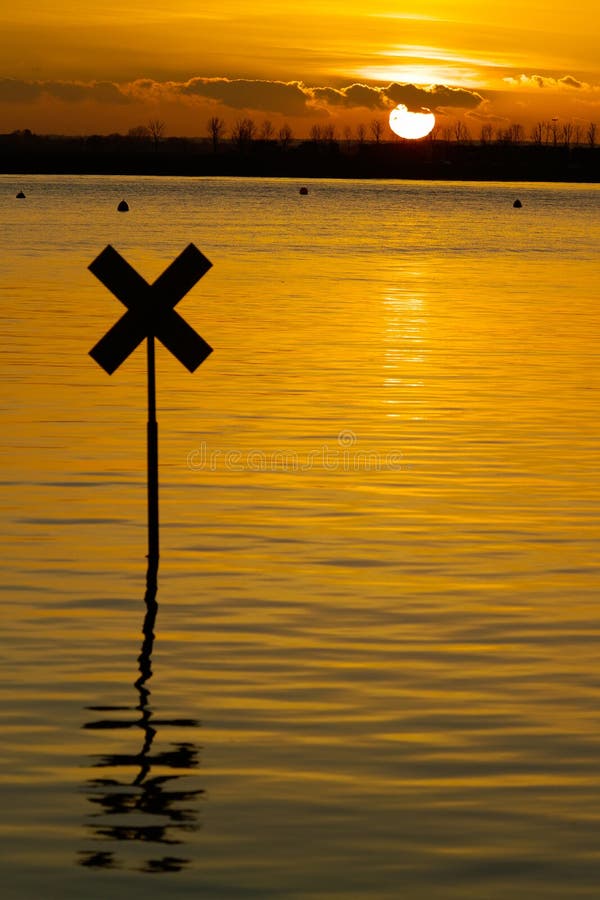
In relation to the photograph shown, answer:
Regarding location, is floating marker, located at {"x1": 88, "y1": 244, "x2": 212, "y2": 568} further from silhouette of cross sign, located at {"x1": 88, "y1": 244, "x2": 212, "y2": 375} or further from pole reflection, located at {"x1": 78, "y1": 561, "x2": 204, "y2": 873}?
pole reflection, located at {"x1": 78, "y1": 561, "x2": 204, "y2": 873}

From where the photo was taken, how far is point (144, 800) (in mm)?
10578

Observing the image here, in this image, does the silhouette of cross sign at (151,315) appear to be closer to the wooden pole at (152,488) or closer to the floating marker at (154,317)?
the floating marker at (154,317)

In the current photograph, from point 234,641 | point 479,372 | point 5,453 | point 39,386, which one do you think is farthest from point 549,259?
point 234,641

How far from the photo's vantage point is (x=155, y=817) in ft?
33.8

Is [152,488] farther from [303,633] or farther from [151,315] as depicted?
[303,633]

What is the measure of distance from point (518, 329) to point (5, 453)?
82.1ft

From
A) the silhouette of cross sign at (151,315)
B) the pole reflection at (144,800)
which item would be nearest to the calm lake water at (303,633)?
the pole reflection at (144,800)

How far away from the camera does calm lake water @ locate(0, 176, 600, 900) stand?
987 cm

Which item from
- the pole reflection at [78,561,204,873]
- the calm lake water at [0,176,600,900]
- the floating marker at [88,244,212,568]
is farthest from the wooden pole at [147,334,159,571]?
the pole reflection at [78,561,204,873]

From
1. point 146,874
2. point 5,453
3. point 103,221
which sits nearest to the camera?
point 146,874

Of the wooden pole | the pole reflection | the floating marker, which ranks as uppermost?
the floating marker

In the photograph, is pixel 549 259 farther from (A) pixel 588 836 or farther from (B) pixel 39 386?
(A) pixel 588 836

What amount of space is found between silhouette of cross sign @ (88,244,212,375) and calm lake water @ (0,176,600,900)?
77.1 inches

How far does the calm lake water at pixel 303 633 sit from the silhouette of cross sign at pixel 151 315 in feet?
6.43
